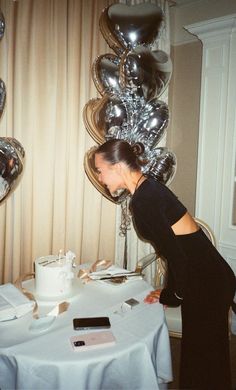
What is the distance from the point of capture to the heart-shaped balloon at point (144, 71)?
84.0 inches

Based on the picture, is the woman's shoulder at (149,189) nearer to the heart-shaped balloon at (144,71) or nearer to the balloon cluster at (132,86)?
the balloon cluster at (132,86)

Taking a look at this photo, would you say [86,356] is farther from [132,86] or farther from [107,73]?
[107,73]

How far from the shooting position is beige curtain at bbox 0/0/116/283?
87.9 inches

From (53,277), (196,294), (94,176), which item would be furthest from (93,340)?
(94,176)

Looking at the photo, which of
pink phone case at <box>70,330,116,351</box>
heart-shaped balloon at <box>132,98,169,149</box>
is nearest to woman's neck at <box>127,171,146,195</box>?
pink phone case at <box>70,330,116,351</box>

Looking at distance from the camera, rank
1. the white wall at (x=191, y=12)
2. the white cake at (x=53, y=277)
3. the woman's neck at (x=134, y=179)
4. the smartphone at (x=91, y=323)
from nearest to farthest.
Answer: the smartphone at (x=91, y=323) → the white cake at (x=53, y=277) → the woman's neck at (x=134, y=179) → the white wall at (x=191, y=12)

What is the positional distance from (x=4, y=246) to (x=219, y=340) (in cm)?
157

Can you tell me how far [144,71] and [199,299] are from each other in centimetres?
148

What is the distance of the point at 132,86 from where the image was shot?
2.21 m

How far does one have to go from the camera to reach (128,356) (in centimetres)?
116

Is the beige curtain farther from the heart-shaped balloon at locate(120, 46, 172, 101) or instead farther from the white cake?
the white cake

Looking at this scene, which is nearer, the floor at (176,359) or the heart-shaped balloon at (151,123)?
the floor at (176,359)

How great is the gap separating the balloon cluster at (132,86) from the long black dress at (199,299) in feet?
2.93

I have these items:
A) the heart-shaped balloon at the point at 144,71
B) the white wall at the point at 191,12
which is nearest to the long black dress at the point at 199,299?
the heart-shaped balloon at the point at 144,71
